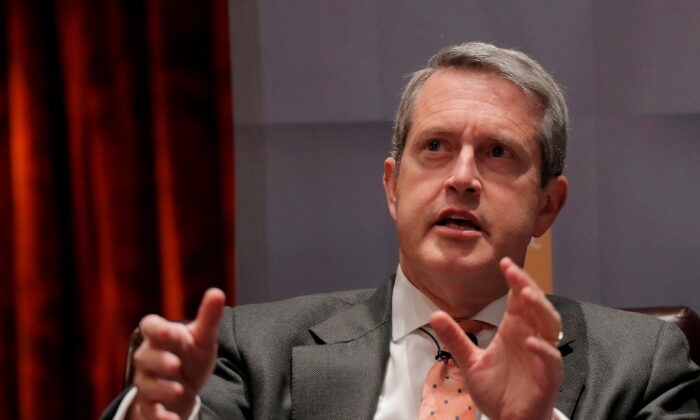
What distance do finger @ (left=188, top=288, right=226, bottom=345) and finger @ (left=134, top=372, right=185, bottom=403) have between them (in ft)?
0.25

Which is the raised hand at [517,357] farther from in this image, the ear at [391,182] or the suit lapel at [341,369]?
the ear at [391,182]

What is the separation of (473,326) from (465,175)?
0.34 metres

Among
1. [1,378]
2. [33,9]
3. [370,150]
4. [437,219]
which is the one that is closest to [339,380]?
[437,219]

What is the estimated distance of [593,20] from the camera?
2.57 m

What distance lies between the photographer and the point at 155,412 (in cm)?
128

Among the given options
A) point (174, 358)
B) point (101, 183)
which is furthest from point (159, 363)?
point (101, 183)

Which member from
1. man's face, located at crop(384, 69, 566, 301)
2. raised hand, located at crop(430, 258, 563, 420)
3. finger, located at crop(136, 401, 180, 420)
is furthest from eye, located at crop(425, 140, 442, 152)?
finger, located at crop(136, 401, 180, 420)

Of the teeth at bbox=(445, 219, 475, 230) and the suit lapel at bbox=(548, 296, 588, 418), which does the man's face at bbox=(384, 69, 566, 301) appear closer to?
the teeth at bbox=(445, 219, 475, 230)

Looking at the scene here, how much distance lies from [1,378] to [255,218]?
87 cm

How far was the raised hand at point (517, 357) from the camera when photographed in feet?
4.11

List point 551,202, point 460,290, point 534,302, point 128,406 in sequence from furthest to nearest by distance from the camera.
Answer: point 551,202, point 460,290, point 128,406, point 534,302

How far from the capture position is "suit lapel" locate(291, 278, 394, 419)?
1.70 m

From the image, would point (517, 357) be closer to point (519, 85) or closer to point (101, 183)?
point (519, 85)

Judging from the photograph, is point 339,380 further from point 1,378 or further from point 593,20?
point 593,20
